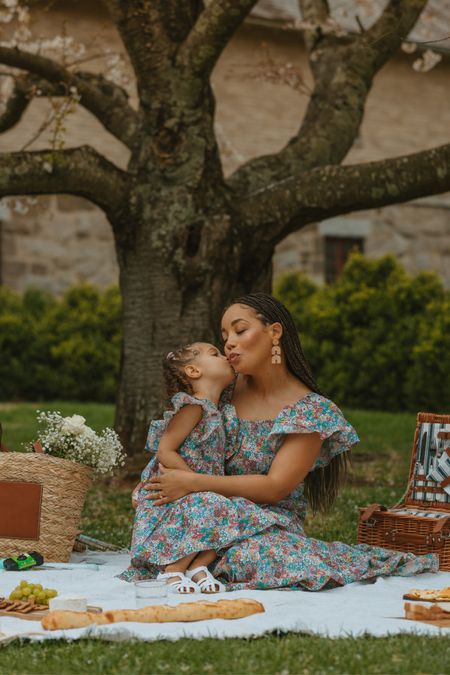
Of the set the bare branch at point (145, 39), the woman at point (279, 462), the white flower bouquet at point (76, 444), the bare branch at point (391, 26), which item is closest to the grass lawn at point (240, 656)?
the woman at point (279, 462)

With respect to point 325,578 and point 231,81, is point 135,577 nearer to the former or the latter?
point 325,578

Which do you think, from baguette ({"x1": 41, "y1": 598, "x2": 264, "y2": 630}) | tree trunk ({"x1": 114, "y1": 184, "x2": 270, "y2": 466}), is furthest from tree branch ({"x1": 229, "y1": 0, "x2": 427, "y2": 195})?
baguette ({"x1": 41, "y1": 598, "x2": 264, "y2": 630})

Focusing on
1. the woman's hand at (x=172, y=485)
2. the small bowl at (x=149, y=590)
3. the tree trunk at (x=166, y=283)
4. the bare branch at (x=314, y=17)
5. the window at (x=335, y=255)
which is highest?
the bare branch at (x=314, y=17)

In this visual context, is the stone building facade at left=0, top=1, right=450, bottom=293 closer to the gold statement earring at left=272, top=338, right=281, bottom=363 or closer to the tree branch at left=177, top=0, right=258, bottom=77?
the tree branch at left=177, top=0, right=258, bottom=77

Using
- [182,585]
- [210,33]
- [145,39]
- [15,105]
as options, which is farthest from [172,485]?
[15,105]

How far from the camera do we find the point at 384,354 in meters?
14.0

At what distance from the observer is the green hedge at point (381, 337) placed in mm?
13523

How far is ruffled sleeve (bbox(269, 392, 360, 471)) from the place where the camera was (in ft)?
16.3

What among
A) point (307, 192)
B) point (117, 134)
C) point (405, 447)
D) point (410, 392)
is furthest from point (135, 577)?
point (410, 392)

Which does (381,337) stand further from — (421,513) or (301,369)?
(301,369)

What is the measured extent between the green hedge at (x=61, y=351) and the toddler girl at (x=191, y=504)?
9.96 metres

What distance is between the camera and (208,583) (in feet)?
15.3

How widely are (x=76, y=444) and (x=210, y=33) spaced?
137 inches

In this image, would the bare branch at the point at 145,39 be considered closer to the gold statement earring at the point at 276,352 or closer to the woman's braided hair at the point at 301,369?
the woman's braided hair at the point at 301,369
